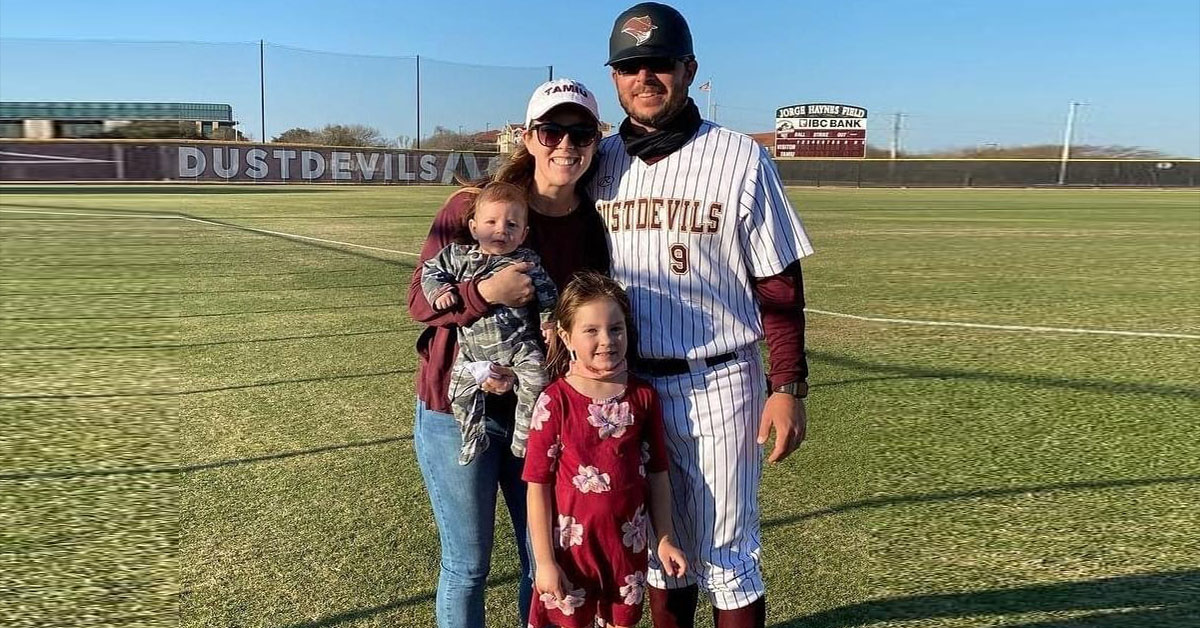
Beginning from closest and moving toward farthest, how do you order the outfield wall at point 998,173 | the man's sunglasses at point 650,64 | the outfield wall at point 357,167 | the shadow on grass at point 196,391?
the man's sunglasses at point 650,64, the shadow on grass at point 196,391, the outfield wall at point 357,167, the outfield wall at point 998,173

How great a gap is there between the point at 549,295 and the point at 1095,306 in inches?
361

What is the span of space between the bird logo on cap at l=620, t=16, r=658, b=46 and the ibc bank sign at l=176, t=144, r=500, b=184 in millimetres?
38363

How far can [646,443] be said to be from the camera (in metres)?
2.21

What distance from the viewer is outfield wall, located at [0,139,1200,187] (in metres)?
36.5

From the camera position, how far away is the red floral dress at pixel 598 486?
7.00 ft

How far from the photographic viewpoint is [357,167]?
44219mm

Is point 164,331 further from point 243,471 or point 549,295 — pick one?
point 549,295

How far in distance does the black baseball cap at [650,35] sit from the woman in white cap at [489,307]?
146 millimetres

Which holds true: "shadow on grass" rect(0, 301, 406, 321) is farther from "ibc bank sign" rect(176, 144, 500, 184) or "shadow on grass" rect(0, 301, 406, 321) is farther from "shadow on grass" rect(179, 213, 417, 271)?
"ibc bank sign" rect(176, 144, 500, 184)

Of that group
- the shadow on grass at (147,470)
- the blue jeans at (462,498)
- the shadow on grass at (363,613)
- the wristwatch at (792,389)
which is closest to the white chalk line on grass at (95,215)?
the shadow on grass at (147,470)

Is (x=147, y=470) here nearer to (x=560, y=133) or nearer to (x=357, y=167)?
(x=560, y=133)

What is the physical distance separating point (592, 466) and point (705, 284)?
0.55 metres

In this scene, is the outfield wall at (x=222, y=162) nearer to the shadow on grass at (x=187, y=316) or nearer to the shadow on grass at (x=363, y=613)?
the shadow on grass at (x=187, y=316)

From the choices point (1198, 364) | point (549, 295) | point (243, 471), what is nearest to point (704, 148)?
point (549, 295)
